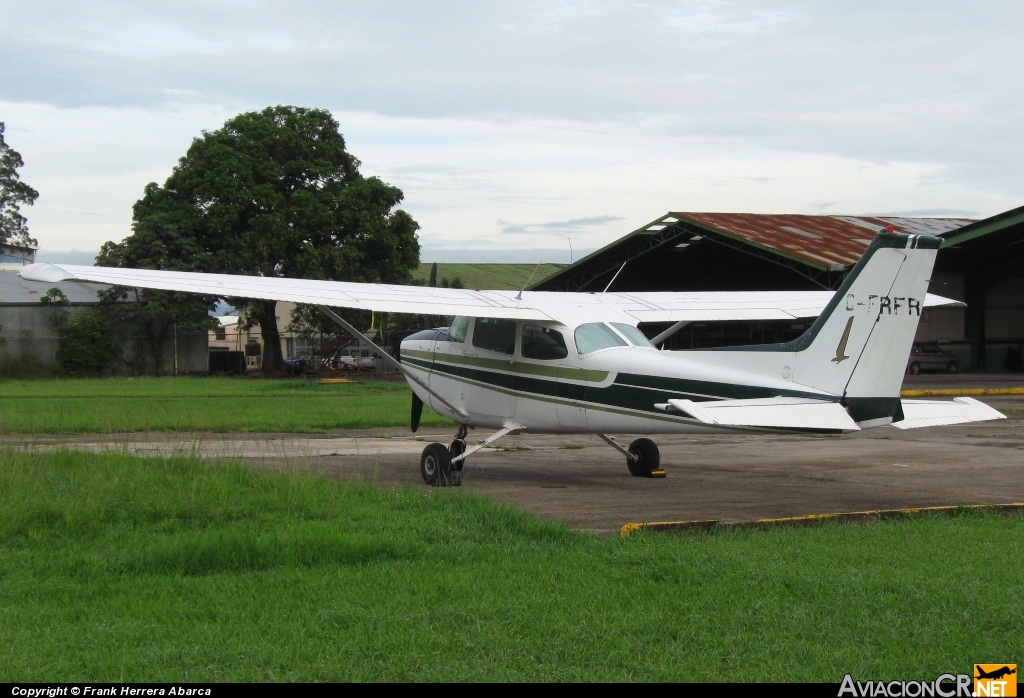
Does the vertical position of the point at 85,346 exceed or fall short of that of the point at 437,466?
it exceeds it

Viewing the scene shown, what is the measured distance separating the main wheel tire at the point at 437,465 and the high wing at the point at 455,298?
1.66 meters

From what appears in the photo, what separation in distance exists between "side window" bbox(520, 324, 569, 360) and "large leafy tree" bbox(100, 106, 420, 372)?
30379 mm

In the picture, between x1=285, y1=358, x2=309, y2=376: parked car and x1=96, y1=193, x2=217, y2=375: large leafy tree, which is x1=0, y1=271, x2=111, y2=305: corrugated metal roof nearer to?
x1=96, y1=193, x2=217, y2=375: large leafy tree

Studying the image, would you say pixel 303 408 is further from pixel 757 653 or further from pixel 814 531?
pixel 757 653

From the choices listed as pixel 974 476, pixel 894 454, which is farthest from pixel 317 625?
pixel 894 454

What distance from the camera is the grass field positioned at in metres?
18.6

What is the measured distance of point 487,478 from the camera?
12.9 meters

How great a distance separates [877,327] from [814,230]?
33.5 meters

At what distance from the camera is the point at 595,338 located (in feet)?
39.4

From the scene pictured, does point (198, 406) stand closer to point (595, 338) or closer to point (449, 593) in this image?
point (595, 338)

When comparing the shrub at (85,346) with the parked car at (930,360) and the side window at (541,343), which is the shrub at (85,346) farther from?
the parked car at (930,360)

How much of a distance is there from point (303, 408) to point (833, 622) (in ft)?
64.2

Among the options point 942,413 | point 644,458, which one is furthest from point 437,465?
point 942,413

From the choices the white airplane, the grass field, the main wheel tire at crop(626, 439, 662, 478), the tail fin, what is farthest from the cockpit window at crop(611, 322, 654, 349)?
the grass field
